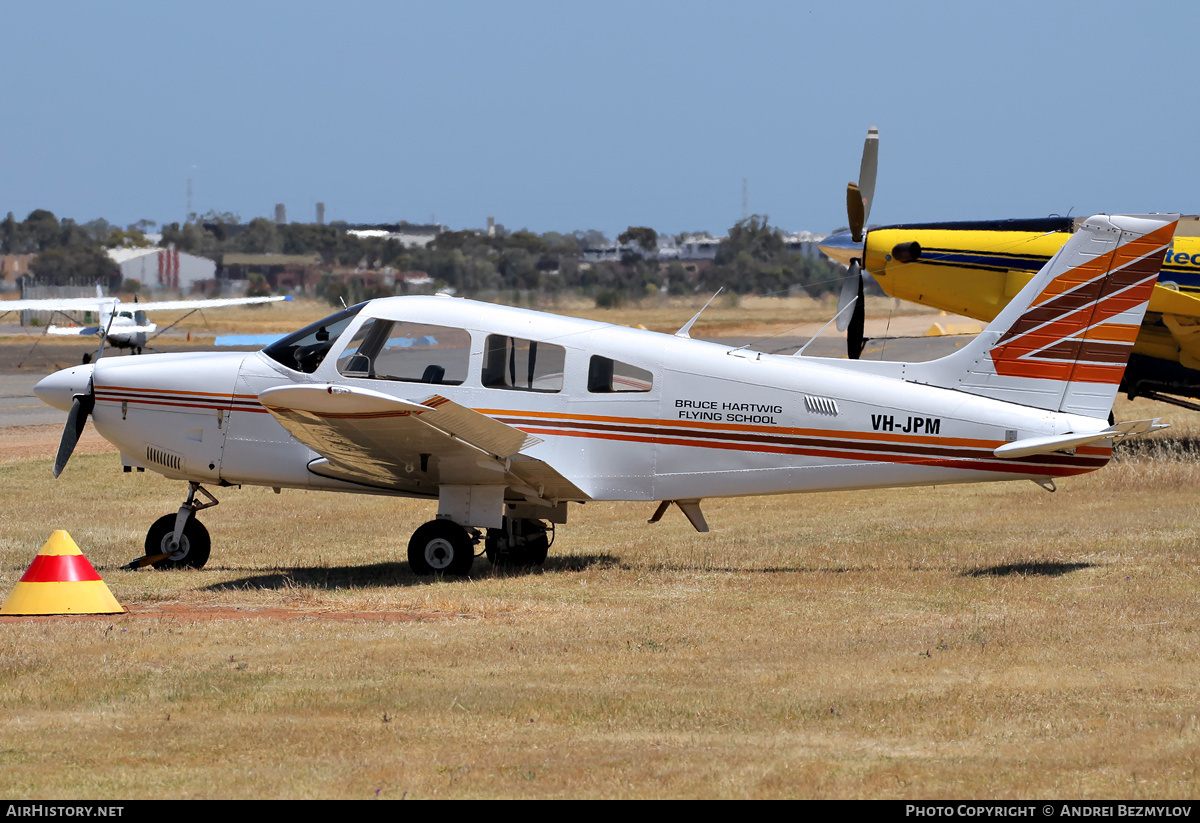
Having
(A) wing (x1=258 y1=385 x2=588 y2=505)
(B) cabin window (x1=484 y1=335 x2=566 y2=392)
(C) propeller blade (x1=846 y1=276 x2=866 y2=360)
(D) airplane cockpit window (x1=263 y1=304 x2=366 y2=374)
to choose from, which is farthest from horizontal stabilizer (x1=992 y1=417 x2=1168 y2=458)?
(C) propeller blade (x1=846 y1=276 x2=866 y2=360)

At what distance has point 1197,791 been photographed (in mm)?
5484

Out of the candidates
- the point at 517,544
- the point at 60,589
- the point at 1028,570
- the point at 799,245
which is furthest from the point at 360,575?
the point at 799,245

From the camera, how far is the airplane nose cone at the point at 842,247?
795 inches

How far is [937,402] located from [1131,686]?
4113 mm

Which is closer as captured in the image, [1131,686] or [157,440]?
[1131,686]

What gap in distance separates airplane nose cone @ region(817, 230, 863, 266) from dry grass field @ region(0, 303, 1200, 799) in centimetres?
694

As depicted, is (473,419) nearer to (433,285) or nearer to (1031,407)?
(1031,407)

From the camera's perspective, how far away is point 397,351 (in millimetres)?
11766

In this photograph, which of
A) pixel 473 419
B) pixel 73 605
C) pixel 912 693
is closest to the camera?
pixel 912 693

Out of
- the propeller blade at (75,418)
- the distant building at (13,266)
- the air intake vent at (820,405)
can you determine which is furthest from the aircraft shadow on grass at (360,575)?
the distant building at (13,266)

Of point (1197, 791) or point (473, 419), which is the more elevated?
point (473, 419)

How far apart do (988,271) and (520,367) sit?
34.1 ft

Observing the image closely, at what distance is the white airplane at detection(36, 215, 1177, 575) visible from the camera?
11.1 m

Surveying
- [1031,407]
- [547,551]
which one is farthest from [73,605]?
[1031,407]
